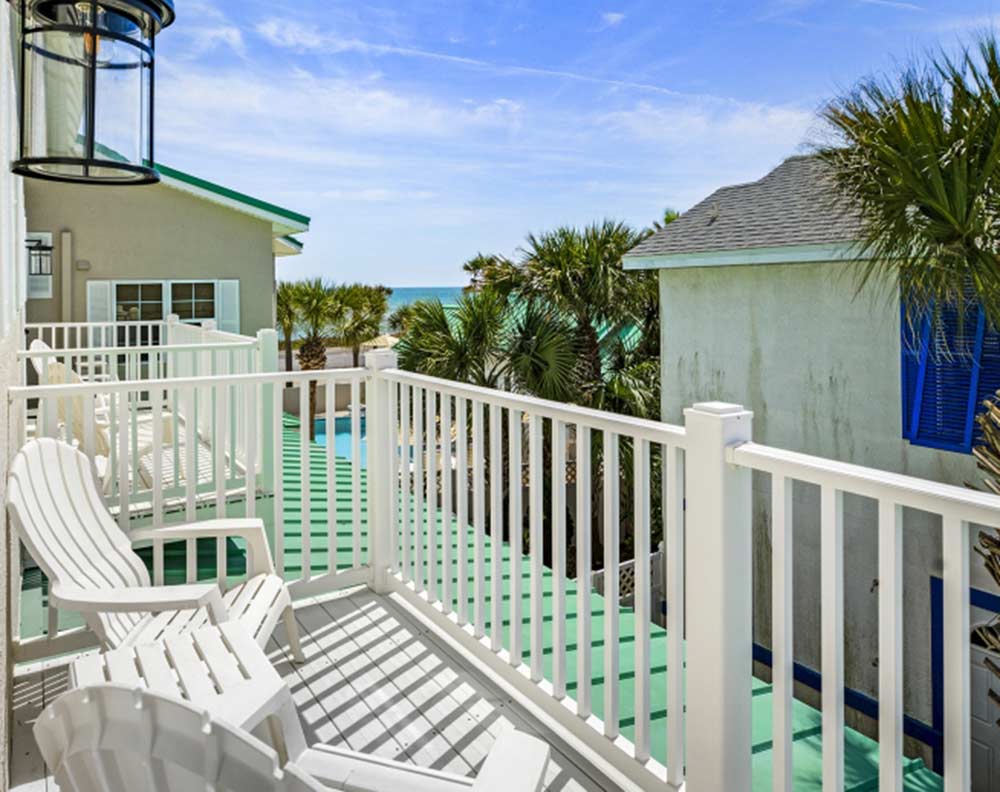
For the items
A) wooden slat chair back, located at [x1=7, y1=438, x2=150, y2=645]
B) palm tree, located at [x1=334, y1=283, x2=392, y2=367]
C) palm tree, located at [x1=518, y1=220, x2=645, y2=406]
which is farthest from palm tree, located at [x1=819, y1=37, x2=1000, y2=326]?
palm tree, located at [x1=334, y1=283, x2=392, y2=367]

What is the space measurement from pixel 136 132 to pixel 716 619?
2894 mm

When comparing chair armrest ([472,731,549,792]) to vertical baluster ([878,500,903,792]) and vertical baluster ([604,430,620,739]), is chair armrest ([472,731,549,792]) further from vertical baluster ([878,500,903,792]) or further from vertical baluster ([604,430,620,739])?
vertical baluster ([604,430,620,739])

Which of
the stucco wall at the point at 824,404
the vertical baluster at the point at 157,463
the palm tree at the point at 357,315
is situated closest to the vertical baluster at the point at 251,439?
the vertical baluster at the point at 157,463

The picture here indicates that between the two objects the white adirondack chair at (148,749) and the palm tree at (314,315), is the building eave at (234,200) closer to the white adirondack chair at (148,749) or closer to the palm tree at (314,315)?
the palm tree at (314,315)

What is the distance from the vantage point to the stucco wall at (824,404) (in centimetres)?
695

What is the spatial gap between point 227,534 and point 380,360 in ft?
3.64

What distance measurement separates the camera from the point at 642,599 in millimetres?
2346

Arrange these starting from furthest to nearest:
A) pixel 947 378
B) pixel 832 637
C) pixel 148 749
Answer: pixel 947 378 < pixel 832 637 < pixel 148 749

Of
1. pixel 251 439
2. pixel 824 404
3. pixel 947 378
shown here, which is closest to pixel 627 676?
pixel 251 439

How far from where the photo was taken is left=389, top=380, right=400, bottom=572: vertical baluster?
12.7 feet

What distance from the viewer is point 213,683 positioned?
6.68ft

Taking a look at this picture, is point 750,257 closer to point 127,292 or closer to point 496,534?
point 496,534

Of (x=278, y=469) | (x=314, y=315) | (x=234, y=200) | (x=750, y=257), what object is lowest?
(x=278, y=469)

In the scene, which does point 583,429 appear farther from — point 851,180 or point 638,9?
point 638,9
